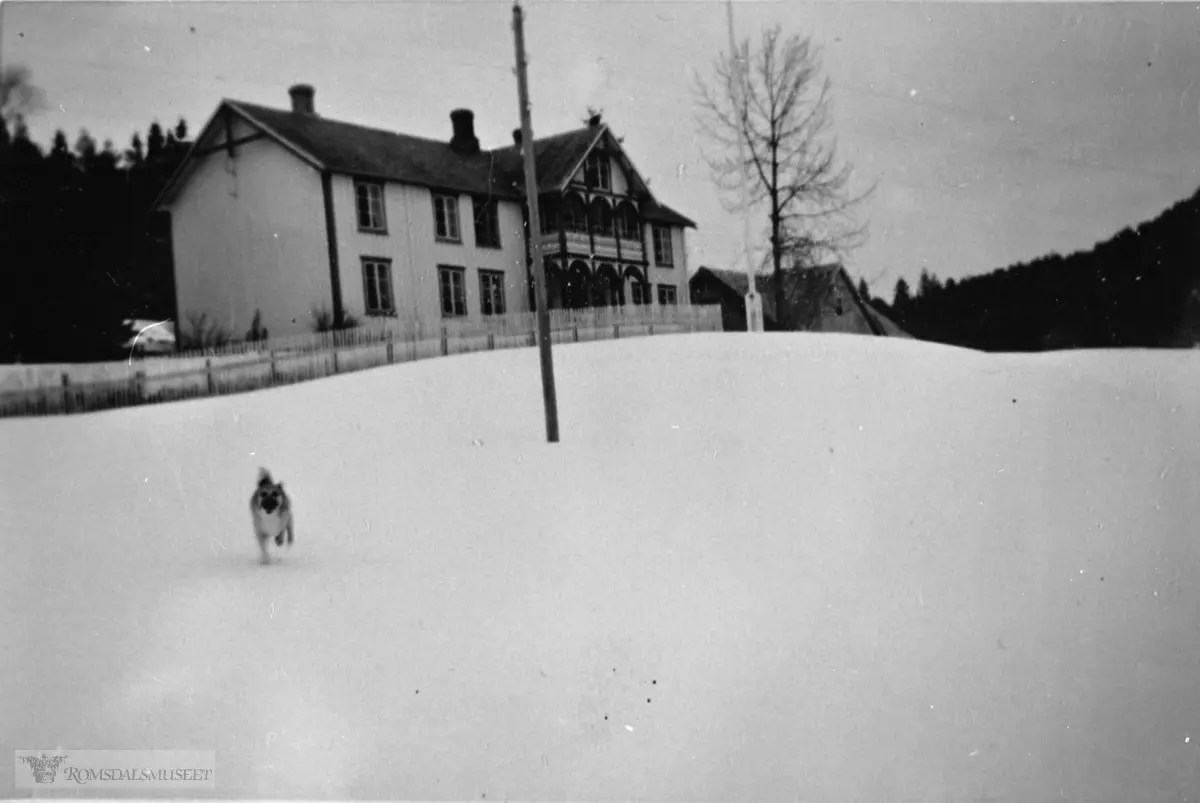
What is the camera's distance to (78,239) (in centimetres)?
209

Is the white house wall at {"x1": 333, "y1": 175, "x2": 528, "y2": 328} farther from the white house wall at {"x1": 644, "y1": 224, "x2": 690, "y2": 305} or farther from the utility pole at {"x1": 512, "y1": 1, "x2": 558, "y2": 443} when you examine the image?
the white house wall at {"x1": 644, "y1": 224, "x2": 690, "y2": 305}

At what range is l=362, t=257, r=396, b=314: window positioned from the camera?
1963 mm

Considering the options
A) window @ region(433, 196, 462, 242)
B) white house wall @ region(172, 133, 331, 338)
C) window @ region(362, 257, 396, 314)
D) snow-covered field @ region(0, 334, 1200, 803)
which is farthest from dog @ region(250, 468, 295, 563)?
window @ region(433, 196, 462, 242)

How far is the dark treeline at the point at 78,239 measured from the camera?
201 centimetres

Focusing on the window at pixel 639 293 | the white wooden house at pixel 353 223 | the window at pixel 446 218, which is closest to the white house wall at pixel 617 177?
the white wooden house at pixel 353 223

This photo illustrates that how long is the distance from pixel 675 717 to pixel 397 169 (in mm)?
1445

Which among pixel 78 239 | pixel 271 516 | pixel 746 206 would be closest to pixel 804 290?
pixel 746 206

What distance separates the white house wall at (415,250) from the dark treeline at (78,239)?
46 centimetres

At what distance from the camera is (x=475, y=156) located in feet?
6.71

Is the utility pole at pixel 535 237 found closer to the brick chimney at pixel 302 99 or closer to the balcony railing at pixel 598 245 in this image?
the balcony railing at pixel 598 245

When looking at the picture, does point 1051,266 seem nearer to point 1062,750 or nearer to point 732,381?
point 732,381

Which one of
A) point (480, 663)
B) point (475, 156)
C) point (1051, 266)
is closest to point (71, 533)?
point (480, 663)

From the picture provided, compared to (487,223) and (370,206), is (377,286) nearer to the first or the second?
(370,206)

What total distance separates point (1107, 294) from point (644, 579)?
150cm
